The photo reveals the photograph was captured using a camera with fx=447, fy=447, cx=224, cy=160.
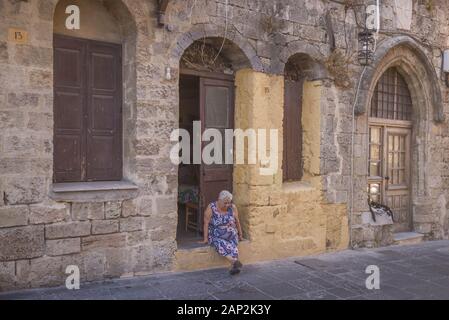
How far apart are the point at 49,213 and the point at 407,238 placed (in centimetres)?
619

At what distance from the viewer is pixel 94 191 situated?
4918 millimetres

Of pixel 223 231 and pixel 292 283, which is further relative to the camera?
pixel 223 231

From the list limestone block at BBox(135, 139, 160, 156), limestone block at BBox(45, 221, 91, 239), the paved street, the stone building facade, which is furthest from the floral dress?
limestone block at BBox(45, 221, 91, 239)

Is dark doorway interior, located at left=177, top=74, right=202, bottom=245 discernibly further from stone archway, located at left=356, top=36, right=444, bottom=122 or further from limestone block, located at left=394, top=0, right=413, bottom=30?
limestone block, located at left=394, top=0, right=413, bottom=30

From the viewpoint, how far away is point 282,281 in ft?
17.4

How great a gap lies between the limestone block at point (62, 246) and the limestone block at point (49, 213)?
224mm

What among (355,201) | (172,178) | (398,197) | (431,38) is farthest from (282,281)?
(431,38)

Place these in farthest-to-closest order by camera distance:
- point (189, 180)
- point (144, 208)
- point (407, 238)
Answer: point (407, 238), point (189, 180), point (144, 208)

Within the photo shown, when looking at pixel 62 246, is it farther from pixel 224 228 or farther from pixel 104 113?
pixel 224 228

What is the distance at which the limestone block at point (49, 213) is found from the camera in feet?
15.0

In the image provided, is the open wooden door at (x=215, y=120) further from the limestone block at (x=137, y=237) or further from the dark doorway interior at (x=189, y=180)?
the limestone block at (x=137, y=237)

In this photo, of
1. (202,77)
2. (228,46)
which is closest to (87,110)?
(202,77)

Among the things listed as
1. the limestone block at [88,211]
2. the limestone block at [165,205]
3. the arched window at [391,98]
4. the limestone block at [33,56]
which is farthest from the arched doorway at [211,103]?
the arched window at [391,98]
